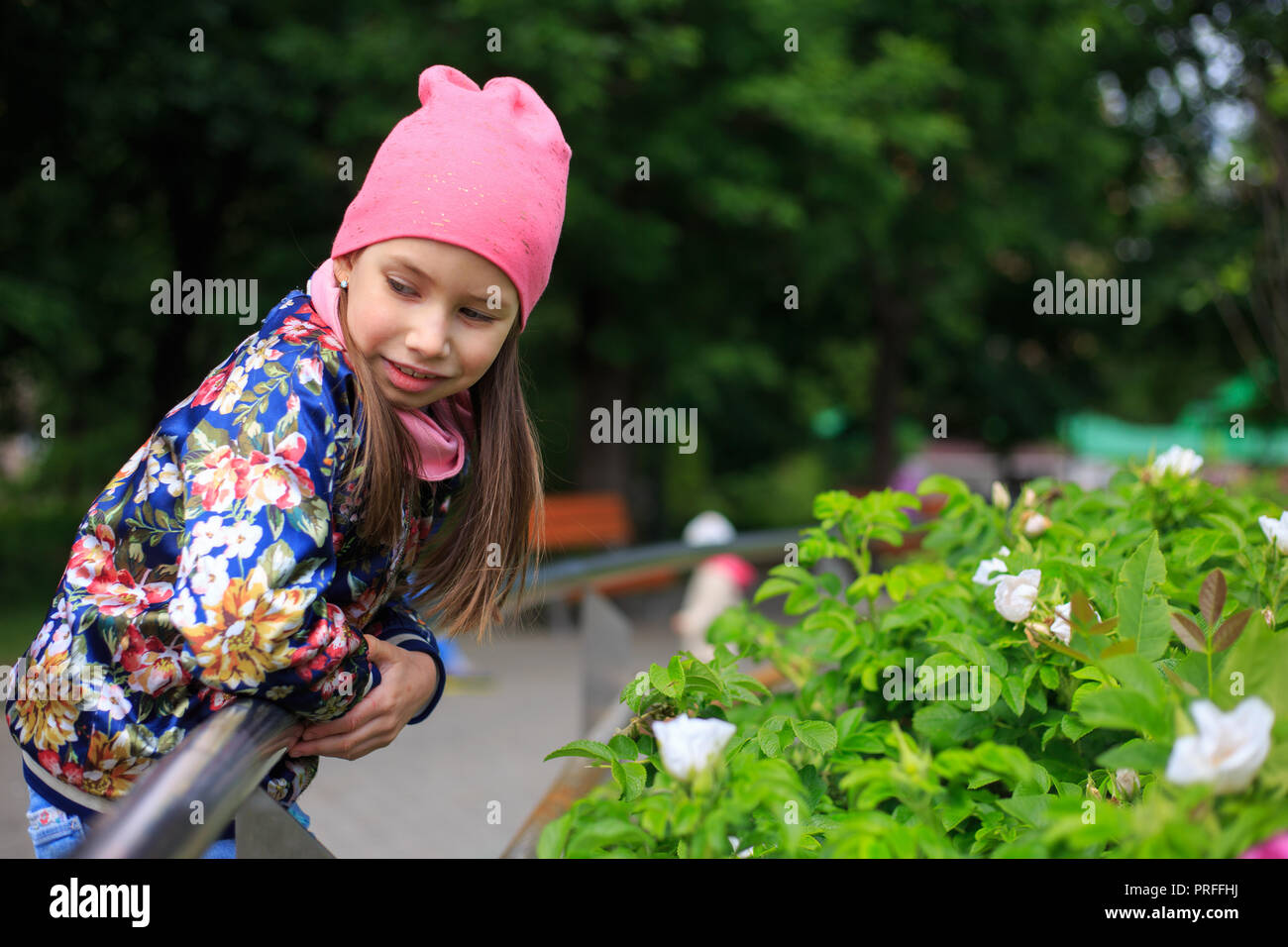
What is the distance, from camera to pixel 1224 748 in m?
0.93

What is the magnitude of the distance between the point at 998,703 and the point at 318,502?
0.99 metres

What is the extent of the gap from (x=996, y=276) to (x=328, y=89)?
1126 cm

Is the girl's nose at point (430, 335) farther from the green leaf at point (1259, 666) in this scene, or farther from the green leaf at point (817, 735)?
the green leaf at point (1259, 666)

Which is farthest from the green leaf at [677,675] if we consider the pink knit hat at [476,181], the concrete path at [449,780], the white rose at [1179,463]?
the concrete path at [449,780]

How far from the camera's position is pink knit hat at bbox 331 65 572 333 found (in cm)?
168

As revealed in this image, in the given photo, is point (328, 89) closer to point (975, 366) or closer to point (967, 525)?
point (967, 525)

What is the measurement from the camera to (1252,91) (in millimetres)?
9820

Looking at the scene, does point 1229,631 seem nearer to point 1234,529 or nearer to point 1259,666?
point 1259,666

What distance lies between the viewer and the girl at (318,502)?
4.60 ft

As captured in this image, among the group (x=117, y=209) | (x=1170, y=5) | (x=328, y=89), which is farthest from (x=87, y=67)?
(x=1170, y=5)

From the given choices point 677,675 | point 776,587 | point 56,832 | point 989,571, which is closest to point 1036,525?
point 989,571

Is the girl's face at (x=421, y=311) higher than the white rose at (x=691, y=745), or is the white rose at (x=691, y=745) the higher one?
the girl's face at (x=421, y=311)

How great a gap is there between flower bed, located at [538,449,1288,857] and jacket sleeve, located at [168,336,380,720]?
362 mm

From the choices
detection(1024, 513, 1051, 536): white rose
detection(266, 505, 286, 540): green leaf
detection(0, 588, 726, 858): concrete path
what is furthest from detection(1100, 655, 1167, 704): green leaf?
detection(0, 588, 726, 858): concrete path
